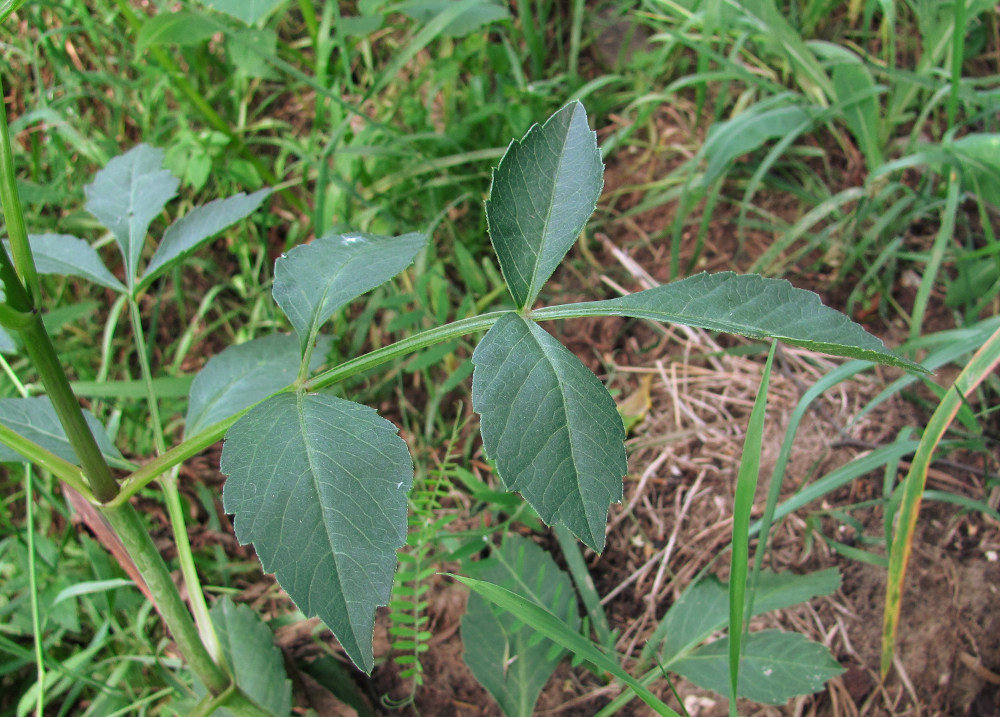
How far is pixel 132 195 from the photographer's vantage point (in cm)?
139

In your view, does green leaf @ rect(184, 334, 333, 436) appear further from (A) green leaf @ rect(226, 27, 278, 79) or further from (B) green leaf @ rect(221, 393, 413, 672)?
(A) green leaf @ rect(226, 27, 278, 79)

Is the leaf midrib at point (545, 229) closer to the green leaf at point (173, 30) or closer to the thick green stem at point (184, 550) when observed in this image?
the thick green stem at point (184, 550)

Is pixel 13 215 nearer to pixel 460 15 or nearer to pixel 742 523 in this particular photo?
pixel 742 523

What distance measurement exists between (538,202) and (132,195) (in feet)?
2.81

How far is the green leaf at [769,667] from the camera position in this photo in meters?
1.30

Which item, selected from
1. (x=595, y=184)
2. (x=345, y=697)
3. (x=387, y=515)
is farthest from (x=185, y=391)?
(x=595, y=184)

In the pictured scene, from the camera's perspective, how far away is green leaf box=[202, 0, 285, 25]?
169 cm

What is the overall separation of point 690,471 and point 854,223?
82 centimetres

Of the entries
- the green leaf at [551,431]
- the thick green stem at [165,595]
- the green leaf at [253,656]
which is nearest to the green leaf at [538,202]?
the green leaf at [551,431]

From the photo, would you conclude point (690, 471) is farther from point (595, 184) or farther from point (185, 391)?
point (185, 391)

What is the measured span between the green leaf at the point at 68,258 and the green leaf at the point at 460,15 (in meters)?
1.09

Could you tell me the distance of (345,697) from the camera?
1.47 m

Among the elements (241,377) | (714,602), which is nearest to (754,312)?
(714,602)

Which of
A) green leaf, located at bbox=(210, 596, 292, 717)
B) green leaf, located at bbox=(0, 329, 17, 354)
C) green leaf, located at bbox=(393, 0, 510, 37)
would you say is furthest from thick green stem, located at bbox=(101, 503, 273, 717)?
green leaf, located at bbox=(393, 0, 510, 37)
